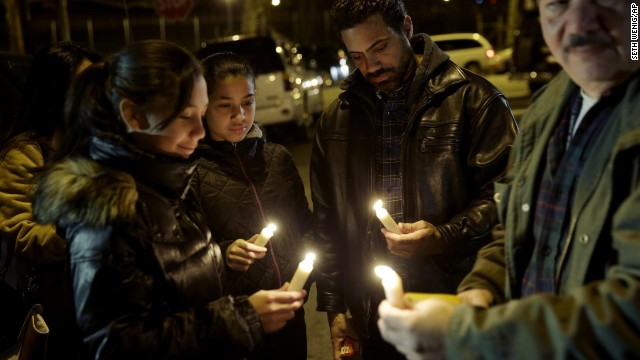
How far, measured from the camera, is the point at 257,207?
3021mm

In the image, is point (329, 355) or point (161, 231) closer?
point (161, 231)

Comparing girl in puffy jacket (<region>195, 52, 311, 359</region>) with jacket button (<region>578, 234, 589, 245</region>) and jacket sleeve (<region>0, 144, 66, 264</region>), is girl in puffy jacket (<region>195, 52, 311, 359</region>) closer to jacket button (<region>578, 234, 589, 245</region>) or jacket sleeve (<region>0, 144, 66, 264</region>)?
jacket sleeve (<region>0, 144, 66, 264</region>)

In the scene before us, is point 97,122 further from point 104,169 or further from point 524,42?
point 524,42

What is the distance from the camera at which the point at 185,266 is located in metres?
2.04

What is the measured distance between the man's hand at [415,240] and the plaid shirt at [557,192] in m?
0.82

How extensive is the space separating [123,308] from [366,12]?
73.6 inches

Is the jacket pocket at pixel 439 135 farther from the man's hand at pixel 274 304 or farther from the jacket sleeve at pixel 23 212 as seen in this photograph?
the jacket sleeve at pixel 23 212

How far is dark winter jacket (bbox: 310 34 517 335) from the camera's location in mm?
2838

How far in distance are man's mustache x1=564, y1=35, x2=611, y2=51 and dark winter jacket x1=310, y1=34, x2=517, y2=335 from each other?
3.69ft

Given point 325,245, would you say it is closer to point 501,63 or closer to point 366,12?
point 366,12

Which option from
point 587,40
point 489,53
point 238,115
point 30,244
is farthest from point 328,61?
point 587,40

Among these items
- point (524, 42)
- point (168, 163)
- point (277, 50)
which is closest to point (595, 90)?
point (168, 163)

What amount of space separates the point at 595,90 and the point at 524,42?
67.8ft

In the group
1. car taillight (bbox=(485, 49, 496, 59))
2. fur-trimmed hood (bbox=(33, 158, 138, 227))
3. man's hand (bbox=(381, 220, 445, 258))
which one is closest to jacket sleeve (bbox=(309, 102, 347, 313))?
man's hand (bbox=(381, 220, 445, 258))
